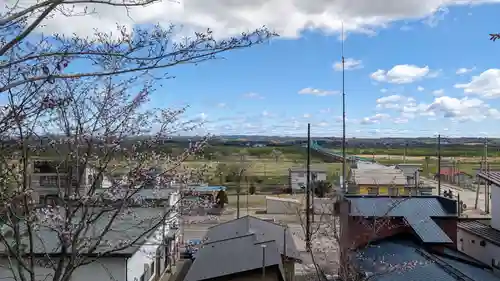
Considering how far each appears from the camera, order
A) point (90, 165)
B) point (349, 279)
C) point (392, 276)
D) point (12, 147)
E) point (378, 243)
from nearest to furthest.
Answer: point (12, 147), point (90, 165), point (349, 279), point (392, 276), point (378, 243)

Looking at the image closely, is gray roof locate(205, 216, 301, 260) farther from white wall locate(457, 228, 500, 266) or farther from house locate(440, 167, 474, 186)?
house locate(440, 167, 474, 186)

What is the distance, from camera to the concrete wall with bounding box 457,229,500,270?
13273mm

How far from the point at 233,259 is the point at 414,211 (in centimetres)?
556

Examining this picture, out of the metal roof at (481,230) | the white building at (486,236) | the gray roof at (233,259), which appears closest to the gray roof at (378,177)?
the metal roof at (481,230)

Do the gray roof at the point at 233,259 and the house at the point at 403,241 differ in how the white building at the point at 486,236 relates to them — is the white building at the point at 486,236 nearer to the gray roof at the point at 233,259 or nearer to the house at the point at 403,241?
the house at the point at 403,241

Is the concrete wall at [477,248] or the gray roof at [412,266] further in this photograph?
the concrete wall at [477,248]

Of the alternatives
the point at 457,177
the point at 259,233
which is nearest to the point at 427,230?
the point at 259,233

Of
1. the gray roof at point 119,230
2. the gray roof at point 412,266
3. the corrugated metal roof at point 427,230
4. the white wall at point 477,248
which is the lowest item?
the white wall at point 477,248

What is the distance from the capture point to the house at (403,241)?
8.62 m

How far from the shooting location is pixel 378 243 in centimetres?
1239

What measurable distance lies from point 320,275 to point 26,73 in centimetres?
572

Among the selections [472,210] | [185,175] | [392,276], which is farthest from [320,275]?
[472,210]

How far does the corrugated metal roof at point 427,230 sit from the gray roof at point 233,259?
12.2ft

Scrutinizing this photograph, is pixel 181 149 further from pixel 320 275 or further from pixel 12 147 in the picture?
pixel 320 275
